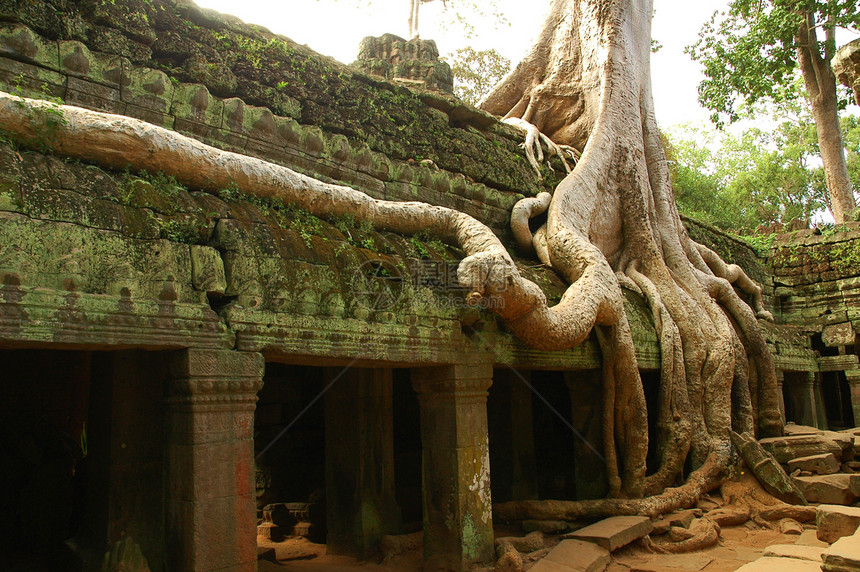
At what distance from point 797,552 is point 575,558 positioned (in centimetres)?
130

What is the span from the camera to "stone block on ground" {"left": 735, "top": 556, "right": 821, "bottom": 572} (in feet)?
11.0

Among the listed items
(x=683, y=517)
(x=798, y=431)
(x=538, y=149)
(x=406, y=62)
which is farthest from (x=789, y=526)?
(x=406, y=62)

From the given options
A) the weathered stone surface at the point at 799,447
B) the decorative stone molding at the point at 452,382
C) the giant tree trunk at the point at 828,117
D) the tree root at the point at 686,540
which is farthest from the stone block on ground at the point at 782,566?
the giant tree trunk at the point at 828,117

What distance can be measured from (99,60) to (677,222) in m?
6.45

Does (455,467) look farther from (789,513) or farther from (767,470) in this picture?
(767,470)

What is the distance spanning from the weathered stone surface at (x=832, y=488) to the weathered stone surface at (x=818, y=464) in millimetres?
285

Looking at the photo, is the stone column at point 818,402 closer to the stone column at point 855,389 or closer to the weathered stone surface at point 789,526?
the stone column at point 855,389

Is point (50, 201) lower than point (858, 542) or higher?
higher

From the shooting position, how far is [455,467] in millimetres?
4059

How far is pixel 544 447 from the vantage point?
6883 mm

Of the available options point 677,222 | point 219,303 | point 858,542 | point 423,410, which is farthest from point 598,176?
point 219,303

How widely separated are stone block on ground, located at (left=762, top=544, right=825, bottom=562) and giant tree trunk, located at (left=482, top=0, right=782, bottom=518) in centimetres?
134

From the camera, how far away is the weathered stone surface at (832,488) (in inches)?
222

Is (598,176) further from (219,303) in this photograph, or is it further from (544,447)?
(219,303)
